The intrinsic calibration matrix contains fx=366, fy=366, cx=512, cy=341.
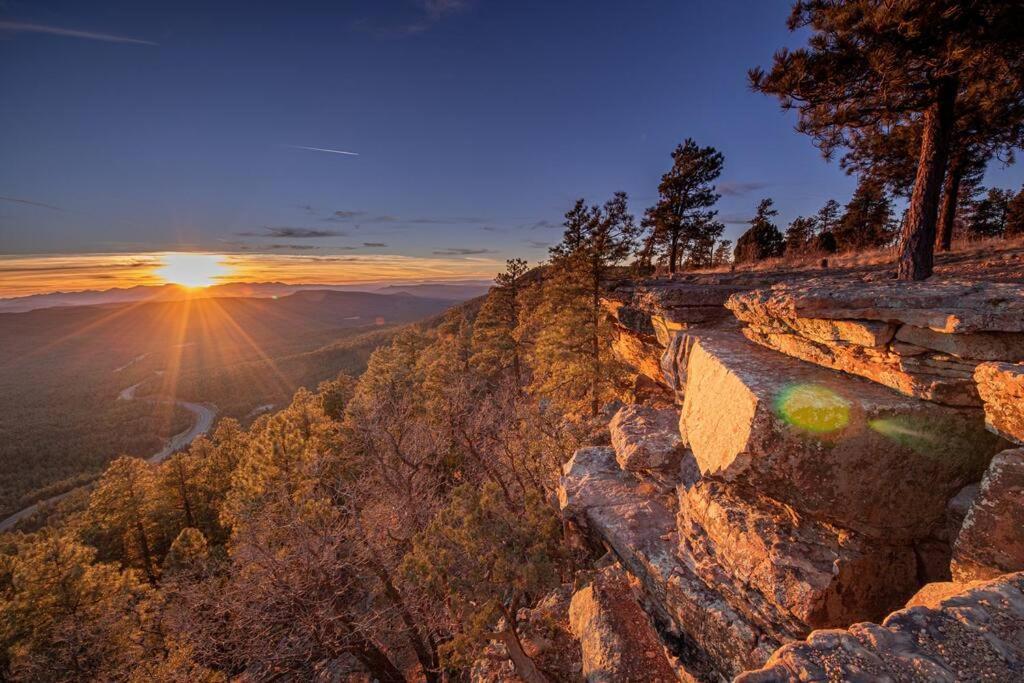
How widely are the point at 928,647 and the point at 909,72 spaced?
39.2 feet

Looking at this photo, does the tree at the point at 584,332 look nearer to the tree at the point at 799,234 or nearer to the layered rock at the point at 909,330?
the layered rock at the point at 909,330

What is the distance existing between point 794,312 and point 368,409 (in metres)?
21.6

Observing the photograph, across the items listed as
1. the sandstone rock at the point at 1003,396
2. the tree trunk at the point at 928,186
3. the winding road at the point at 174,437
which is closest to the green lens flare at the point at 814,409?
the sandstone rock at the point at 1003,396

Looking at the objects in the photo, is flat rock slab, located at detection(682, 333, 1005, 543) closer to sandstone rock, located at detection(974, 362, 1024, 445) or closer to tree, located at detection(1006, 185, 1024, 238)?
sandstone rock, located at detection(974, 362, 1024, 445)

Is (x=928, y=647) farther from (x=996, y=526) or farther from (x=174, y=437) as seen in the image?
(x=174, y=437)

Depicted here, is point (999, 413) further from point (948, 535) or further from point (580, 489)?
point (580, 489)

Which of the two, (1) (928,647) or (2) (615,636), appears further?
(2) (615,636)

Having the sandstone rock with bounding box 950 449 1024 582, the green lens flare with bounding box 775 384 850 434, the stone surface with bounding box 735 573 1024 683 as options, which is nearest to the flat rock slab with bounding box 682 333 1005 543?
the green lens flare with bounding box 775 384 850 434

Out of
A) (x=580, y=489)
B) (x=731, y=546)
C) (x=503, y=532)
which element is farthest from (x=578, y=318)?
(x=731, y=546)

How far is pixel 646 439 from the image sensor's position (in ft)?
32.9

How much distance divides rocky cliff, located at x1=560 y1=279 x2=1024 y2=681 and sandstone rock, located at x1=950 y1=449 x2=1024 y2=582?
16 mm

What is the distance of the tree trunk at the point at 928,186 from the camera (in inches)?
372

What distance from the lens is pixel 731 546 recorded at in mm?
6414

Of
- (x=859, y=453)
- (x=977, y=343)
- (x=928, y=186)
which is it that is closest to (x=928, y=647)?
(x=859, y=453)
